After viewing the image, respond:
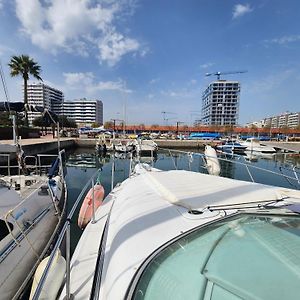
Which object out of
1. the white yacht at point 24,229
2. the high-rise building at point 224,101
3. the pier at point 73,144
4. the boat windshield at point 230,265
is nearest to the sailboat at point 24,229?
the white yacht at point 24,229

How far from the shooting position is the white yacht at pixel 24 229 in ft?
10.7

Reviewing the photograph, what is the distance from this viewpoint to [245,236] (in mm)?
1878

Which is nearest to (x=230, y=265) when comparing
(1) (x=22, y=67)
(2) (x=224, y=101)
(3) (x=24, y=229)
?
(3) (x=24, y=229)

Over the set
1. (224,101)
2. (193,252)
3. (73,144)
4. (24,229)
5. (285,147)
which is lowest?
(73,144)

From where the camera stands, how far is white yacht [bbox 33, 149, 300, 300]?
1.45 metres

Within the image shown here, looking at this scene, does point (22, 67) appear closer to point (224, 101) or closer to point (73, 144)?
point (73, 144)

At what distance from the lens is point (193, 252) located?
1814 mm

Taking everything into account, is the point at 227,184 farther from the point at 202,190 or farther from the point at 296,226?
the point at 296,226

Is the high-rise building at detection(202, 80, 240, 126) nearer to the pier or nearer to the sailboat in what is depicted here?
the pier

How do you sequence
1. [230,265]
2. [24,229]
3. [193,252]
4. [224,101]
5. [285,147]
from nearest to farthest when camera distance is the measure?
[230,265] < [193,252] < [24,229] < [285,147] < [224,101]

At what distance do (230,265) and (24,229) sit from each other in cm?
373

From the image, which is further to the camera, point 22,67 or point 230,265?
point 22,67

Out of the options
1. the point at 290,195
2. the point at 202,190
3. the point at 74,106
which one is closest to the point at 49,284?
the point at 202,190

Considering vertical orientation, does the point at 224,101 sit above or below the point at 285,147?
above
